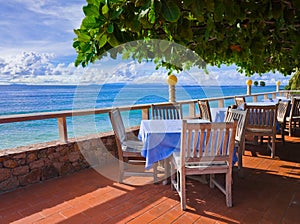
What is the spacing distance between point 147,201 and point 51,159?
60.6 inches

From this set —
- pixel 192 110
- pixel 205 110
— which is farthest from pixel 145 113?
pixel 192 110

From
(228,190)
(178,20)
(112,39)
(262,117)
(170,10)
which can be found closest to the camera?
(170,10)

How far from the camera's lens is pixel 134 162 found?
389cm

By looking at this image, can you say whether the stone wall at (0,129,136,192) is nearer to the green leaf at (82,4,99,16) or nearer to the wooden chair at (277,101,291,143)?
the green leaf at (82,4,99,16)

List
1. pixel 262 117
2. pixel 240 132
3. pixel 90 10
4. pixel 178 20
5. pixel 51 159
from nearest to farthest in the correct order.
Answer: pixel 90 10 → pixel 178 20 → pixel 240 132 → pixel 51 159 → pixel 262 117

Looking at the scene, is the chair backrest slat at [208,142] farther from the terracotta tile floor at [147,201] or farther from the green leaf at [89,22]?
the green leaf at [89,22]

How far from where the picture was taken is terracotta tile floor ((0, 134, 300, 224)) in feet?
7.41

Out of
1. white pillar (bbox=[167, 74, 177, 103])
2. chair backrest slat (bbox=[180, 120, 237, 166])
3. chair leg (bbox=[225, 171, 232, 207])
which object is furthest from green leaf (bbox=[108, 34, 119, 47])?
white pillar (bbox=[167, 74, 177, 103])

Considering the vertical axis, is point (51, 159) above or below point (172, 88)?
below

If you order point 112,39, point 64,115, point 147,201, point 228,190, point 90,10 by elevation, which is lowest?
point 147,201

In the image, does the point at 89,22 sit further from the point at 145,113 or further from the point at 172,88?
the point at 172,88

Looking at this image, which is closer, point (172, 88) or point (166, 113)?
point (166, 113)

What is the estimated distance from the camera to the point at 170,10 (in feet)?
3.18

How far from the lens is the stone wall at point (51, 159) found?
2904 millimetres
